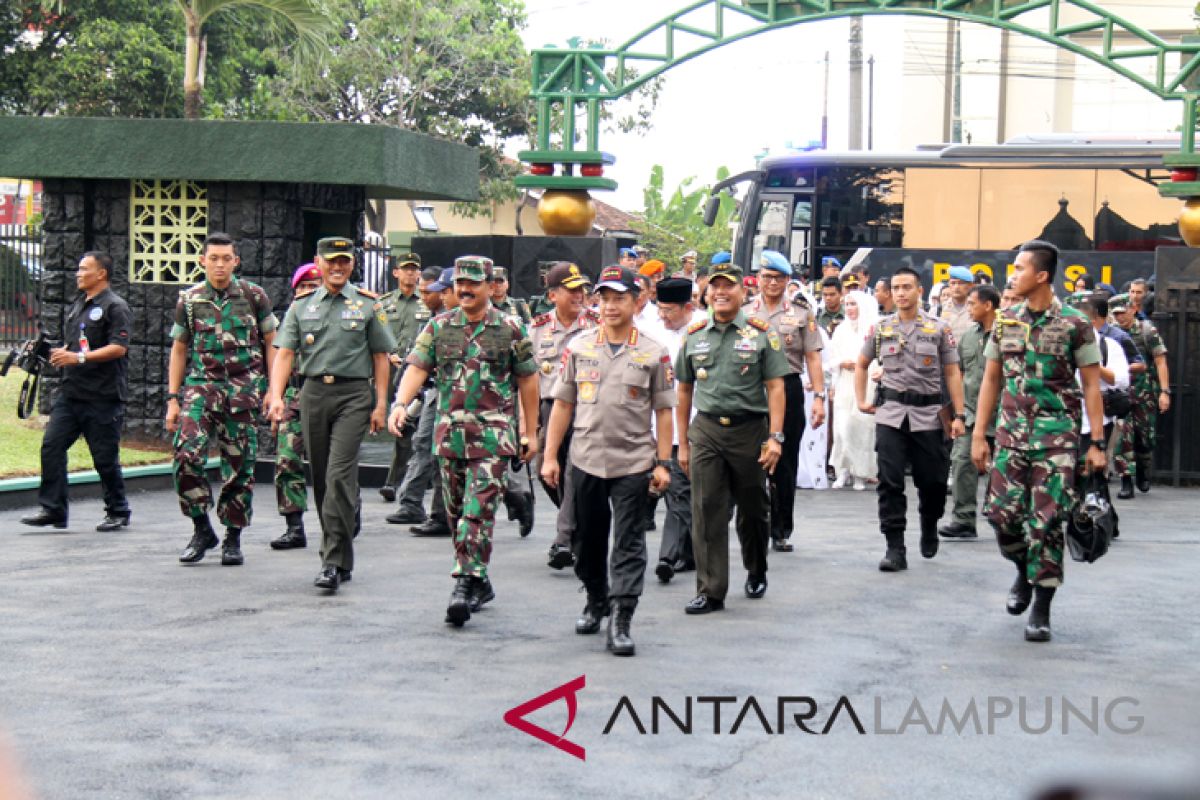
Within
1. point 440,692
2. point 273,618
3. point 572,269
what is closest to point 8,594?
point 273,618

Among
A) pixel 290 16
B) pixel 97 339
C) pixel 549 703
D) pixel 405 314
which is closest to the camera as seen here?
pixel 549 703

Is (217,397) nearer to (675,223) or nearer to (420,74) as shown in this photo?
(420,74)

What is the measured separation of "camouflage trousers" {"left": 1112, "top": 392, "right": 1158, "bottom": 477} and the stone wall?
8.06m

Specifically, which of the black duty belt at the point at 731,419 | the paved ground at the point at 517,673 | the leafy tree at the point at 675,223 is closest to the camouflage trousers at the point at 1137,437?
the paved ground at the point at 517,673

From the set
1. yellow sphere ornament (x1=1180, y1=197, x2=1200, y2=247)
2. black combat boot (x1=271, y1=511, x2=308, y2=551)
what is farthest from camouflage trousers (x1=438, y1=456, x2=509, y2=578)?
yellow sphere ornament (x1=1180, y1=197, x2=1200, y2=247)

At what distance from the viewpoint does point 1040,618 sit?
26.3ft

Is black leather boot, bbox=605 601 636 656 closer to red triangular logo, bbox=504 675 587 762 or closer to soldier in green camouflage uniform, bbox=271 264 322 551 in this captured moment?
red triangular logo, bbox=504 675 587 762

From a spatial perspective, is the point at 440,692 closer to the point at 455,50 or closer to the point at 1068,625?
the point at 1068,625

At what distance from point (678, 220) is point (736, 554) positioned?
41125 mm

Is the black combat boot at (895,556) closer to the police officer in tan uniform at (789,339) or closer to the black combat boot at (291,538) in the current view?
the police officer in tan uniform at (789,339)

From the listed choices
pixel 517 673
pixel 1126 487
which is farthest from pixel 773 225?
pixel 517 673

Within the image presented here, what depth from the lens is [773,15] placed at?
1623 cm

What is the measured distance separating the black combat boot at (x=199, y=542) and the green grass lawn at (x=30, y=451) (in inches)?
172

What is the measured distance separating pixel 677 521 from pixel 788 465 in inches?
45.5
